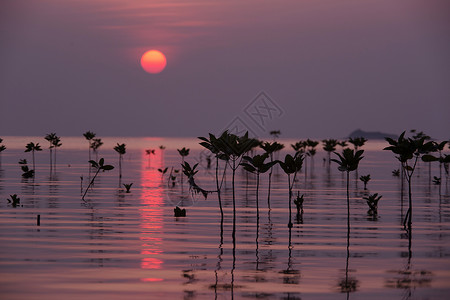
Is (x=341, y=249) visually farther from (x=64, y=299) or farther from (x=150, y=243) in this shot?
(x=64, y=299)

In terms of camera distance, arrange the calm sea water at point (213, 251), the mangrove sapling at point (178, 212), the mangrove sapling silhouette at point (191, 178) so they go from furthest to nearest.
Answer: the mangrove sapling at point (178, 212)
the mangrove sapling silhouette at point (191, 178)
the calm sea water at point (213, 251)

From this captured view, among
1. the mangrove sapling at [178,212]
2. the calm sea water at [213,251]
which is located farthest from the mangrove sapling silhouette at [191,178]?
the mangrove sapling at [178,212]

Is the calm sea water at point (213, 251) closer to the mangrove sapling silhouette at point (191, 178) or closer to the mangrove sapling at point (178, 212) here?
the mangrove sapling at point (178, 212)

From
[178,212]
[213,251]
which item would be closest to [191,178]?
[178,212]

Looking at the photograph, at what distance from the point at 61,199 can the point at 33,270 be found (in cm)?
2530

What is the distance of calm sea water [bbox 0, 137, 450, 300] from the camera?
20.2 metres

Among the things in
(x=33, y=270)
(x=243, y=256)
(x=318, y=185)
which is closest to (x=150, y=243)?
(x=243, y=256)

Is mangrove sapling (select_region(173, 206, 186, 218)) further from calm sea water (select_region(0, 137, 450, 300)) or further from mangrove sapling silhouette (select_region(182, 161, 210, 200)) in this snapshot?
mangrove sapling silhouette (select_region(182, 161, 210, 200))

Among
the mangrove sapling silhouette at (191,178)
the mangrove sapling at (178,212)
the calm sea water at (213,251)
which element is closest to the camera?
the calm sea water at (213,251)

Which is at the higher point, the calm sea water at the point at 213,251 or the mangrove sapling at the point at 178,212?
the mangrove sapling at the point at 178,212

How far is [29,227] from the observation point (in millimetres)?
32594

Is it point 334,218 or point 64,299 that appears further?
point 334,218

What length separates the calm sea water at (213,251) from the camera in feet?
66.3

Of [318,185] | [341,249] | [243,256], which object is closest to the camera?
[243,256]
